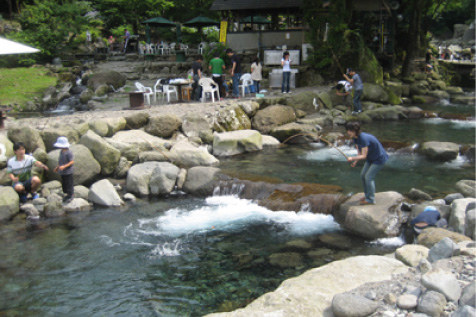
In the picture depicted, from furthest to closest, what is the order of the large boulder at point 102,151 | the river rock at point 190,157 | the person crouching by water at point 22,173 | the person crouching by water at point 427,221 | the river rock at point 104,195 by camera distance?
1. the river rock at point 190,157
2. the large boulder at point 102,151
3. the river rock at point 104,195
4. the person crouching by water at point 22,173
5. the person crouching by water at point 427,221

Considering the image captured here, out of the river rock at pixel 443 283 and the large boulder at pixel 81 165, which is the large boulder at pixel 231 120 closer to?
the large boulder at pixel 81 165

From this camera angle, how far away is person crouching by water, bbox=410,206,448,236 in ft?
23.7

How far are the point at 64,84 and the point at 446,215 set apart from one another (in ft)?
66.5

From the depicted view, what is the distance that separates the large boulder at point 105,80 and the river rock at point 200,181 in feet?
44.6

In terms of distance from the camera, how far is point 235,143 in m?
13.0

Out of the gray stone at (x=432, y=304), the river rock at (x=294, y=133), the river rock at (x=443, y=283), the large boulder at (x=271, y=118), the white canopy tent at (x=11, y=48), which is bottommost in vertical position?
the gray stone at (x=432, y=304)

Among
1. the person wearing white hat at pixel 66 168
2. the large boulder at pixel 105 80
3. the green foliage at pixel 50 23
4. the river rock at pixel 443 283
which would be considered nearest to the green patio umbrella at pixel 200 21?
the green foliage at pixel 50 23

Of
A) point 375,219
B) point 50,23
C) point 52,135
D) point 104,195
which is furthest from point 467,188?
point 50,23

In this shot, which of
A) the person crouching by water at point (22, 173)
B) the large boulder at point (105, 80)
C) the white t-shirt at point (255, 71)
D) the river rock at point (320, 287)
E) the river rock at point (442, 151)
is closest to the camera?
the river rock at point (320, 287)

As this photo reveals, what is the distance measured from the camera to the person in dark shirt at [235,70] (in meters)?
16.3

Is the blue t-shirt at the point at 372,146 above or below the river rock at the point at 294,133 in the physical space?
above

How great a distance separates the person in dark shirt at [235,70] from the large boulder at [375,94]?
6097 millimetres

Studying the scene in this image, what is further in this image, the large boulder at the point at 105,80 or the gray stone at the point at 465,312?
the large boulder at the point at 105,80

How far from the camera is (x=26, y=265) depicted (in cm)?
698
